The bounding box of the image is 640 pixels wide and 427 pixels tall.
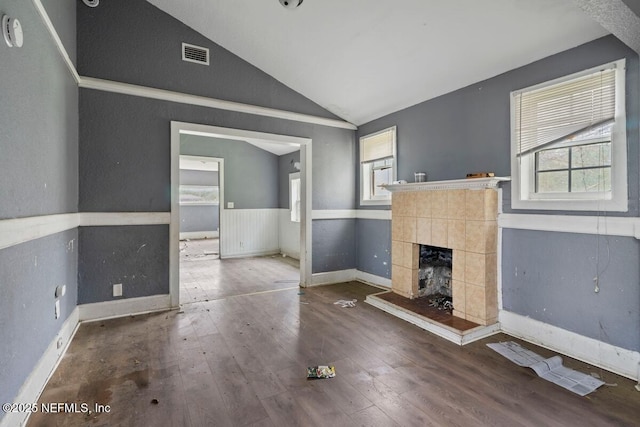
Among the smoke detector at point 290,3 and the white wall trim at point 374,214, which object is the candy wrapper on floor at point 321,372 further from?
the smoke detector at point 290,3

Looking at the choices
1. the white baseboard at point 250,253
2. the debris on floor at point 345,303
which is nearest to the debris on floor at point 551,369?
the debris on floor at point 345,303

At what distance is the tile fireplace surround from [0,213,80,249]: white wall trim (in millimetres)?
3507

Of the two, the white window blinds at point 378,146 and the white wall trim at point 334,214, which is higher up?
the white window blinds at point 378,146

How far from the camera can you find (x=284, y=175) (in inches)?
301

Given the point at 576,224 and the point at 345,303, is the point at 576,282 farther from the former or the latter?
the point at 345,303

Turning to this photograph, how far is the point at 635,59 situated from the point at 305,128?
11.7 feet

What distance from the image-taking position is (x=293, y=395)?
2047mm

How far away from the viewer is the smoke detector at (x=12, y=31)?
1586 mm

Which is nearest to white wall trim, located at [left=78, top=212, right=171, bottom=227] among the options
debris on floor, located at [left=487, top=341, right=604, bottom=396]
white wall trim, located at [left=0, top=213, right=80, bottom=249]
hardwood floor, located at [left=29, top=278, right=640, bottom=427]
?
white wall trim, located at [left=0, top=213, right=80, bottom=249]

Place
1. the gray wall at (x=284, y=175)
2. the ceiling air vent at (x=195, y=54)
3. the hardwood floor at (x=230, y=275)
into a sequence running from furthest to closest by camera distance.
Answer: the gray wall at (x=284, y=175)
the hardwood floor at (x=230, y=275)
the ceiling air vent at (x=195, y=54)

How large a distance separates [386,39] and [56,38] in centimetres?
297

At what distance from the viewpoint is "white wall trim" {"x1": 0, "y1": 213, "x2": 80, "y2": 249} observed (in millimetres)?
1579

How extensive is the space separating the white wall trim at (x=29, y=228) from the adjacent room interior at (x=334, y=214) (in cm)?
2

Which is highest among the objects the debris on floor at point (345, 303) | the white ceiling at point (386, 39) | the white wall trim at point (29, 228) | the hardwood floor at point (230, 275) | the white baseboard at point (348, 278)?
the white ceiling at point (386, 39)
